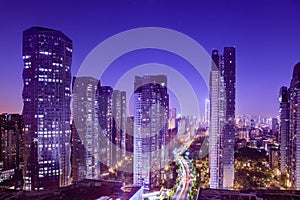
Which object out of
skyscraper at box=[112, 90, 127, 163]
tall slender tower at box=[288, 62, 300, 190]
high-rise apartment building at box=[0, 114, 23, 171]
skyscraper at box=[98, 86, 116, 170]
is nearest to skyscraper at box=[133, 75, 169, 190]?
skyscraper at box=[98, 86, 116, 170]

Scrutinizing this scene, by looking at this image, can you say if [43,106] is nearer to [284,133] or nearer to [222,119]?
[222,119]

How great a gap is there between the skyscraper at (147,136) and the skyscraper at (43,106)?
6.13 feet

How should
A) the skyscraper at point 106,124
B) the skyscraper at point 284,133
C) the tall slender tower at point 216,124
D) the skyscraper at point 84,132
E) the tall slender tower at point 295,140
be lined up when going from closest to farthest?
the tall slender tower at point 295,140, the tall slender tower at point 216,124, the skyscraper at point 84,132, the skyscraper at point 284,133, the skyscraper at point 106,124

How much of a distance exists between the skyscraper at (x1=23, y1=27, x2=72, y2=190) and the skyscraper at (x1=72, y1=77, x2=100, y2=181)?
1.12 m

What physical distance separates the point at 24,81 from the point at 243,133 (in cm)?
1272

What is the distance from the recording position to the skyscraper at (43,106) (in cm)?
664

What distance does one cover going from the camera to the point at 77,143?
8.19m

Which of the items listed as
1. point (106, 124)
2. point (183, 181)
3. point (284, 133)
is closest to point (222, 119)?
point (183, 181)

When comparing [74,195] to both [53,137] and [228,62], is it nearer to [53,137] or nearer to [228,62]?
[53,137]

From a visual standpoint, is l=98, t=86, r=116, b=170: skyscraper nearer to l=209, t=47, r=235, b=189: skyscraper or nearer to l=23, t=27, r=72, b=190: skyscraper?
l=23, t=27, r=72, b=190: skyscraper


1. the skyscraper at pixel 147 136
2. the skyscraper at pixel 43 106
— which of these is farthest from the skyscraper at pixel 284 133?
the skyscraper at pixel 43 106

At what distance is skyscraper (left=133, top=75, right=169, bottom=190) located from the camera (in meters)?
7.36

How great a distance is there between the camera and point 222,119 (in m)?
7.59

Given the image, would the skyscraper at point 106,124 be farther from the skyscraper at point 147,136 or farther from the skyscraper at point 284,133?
the skyscraper at point 284,133
